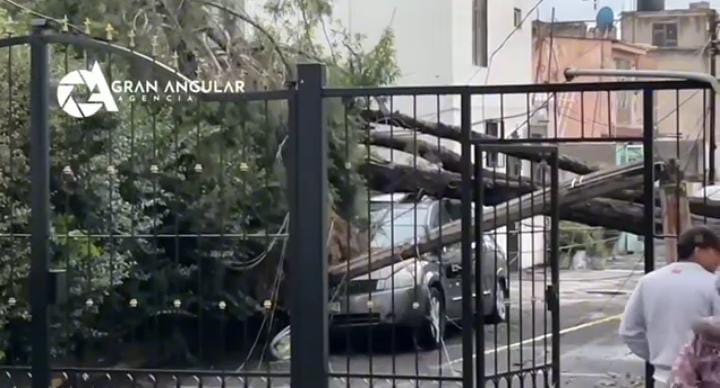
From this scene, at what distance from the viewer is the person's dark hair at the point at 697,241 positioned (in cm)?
622

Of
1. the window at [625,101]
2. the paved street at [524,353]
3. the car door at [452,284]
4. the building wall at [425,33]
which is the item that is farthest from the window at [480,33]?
the car door at [452,284]

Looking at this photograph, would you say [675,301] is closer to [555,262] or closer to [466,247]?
[466,247]

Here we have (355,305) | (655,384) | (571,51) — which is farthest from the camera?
(571,51)

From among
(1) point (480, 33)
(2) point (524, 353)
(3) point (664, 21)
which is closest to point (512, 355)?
(2) point (524, 353)

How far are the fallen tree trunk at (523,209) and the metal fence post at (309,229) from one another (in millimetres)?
740

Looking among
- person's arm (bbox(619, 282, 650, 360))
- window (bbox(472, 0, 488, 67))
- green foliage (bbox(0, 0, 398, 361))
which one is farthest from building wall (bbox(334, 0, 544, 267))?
person's arm (bbox(619, 282, 650, 360))

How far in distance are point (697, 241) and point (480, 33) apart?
17878 millimetres

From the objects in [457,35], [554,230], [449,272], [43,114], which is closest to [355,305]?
[449,272]

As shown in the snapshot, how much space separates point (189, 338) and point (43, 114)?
3745 millimetres

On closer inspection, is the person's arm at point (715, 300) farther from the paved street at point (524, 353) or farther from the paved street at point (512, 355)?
the paved street at point (524, 353)

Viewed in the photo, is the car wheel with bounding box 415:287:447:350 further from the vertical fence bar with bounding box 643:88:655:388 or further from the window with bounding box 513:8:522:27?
the window with bounding box 513:8:522:27

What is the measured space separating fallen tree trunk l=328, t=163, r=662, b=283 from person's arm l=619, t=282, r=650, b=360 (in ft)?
5.83

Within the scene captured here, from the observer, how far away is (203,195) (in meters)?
9.06

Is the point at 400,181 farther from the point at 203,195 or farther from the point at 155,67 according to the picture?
the point at 155,67
